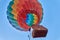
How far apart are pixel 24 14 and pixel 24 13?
1 cm

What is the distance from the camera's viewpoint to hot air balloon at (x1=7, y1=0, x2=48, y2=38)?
2020 mm

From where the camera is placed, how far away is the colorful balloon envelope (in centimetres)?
202

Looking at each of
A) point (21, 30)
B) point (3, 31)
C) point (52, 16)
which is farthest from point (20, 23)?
point (52, 16)

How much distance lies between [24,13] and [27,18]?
0.23ft

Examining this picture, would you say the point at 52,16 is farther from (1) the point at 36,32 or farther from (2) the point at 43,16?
(1) the point at 36,32

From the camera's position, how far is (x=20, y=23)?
6.70 ft

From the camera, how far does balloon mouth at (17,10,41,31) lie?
2053mm

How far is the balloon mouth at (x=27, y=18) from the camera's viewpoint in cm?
205

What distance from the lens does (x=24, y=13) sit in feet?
6.82

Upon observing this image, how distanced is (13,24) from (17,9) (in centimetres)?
19

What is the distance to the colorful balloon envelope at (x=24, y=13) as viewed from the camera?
2.02 m

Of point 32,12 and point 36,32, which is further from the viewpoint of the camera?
point 32,12

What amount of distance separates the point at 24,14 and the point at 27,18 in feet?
0.19

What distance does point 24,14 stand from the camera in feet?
6.81
